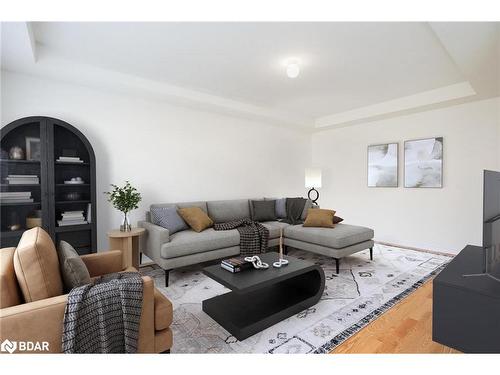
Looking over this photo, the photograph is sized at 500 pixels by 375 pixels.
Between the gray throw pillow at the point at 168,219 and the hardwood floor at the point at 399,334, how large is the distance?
2269mm

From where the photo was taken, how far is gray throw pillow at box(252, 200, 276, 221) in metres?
4.20

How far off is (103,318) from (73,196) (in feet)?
6.94

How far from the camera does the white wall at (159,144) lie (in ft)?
9.62

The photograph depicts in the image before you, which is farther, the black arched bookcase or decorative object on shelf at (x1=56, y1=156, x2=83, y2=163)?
decorative object on shelf at (x1=56, y1=156, x2=83, y2=163)

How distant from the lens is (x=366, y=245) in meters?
3.40

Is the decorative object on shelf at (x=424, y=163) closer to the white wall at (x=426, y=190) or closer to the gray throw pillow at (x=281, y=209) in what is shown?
the white wall at (x=426, y=190)

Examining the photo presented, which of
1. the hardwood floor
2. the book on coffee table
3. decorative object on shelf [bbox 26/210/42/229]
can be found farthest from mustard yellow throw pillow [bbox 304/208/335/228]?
decorative object on shelf [bbox 26/210/42/229]

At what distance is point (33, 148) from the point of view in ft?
8.71

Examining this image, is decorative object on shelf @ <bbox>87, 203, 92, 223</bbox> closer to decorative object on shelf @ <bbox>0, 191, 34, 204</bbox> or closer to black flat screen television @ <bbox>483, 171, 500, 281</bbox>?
decorative object on shelf @ <bbox>0, 191, 34, 204</bbox>

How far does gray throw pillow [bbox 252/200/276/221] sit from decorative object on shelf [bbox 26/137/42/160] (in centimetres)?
289
